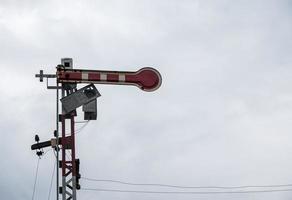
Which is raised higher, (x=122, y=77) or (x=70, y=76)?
(x=122, y=77)

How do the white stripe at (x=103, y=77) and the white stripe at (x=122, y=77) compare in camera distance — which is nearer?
the white stripe at (x=103, y=77)

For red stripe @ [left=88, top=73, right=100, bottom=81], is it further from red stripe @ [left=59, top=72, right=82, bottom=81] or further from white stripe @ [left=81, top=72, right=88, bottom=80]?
red stripe @ [left=59, top=72, right=82, bottom=81]

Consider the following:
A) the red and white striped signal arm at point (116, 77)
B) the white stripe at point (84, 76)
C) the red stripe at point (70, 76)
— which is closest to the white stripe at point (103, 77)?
the red and white striped signal arm at point (116, 77)

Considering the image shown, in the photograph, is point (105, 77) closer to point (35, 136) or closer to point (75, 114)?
point (75, 114)

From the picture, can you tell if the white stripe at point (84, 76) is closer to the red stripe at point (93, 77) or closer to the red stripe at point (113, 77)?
the red stripe at point (93, 77)

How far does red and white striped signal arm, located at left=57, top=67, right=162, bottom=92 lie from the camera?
14391 millimetres

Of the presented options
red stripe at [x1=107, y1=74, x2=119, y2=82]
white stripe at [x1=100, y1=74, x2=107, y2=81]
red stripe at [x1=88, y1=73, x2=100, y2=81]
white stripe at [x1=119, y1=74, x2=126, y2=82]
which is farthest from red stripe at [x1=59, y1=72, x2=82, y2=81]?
white stripe at [x1=119, y1=74, x2=126, y2=82]

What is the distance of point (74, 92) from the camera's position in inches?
556

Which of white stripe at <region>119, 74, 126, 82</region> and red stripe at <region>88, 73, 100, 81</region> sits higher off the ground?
white stripe at <region>119, 74, 126, 82</region>

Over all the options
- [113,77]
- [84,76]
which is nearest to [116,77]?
[113,77]

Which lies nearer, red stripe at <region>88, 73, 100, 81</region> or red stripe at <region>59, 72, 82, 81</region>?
red stripe at <region>59, 72, 82, 81</region>

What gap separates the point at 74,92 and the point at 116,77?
117 centimetres

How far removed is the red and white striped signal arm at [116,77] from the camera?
14.4m

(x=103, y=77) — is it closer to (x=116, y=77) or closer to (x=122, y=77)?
(x=116, y=77)
